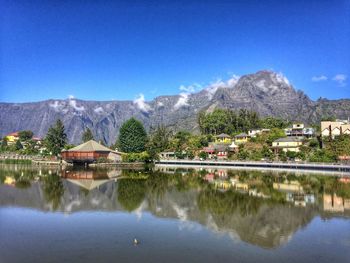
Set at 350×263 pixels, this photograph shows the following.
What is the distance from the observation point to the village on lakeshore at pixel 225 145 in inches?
2936

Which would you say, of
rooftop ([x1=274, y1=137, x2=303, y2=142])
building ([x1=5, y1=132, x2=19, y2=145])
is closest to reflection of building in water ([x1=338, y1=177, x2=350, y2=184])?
rooftop ([x1=274, y1=137, x2=303, y2=142])

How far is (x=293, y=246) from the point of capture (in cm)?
1852

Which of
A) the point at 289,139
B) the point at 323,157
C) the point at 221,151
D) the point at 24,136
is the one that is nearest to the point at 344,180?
the point at 323,157

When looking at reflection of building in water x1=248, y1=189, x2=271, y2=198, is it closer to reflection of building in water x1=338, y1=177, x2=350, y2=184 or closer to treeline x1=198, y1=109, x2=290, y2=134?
reflection of building in water x1=338, y1=177, x2=350, y2=184

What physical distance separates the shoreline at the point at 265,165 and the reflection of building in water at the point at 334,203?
21.5 meters

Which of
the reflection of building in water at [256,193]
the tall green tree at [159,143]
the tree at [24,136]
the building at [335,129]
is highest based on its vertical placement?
the tree at [24,136]

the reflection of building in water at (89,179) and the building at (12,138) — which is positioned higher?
the building at (12,138)

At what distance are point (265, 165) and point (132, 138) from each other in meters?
37.3

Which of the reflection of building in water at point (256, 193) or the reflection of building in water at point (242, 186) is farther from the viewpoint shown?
the reflection of building in water at point (242, 186)

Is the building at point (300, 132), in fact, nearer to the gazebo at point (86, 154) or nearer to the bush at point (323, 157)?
the bush at point (323, 157)

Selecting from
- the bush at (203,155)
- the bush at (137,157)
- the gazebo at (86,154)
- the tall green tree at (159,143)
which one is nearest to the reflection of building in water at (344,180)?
the bush at (203,155)

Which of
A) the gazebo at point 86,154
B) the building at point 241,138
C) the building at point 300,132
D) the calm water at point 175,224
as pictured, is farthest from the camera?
the building at point 241,138

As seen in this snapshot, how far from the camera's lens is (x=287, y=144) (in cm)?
8075

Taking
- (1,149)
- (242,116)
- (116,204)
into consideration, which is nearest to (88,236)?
(116,204)
